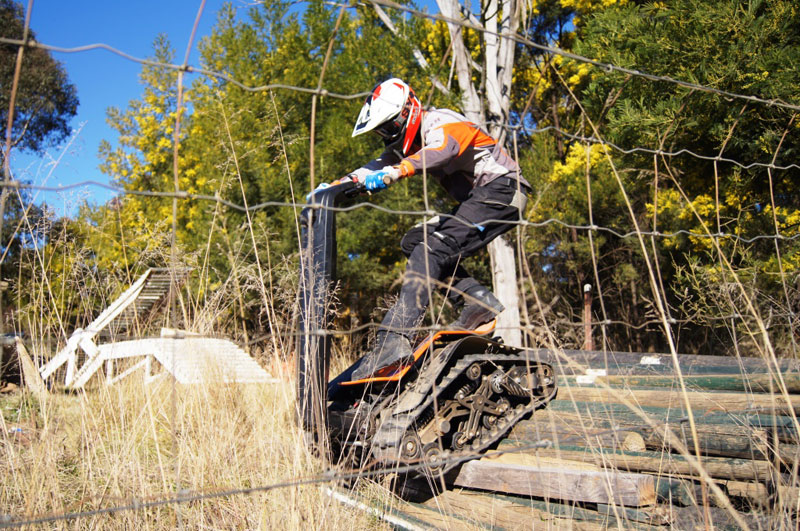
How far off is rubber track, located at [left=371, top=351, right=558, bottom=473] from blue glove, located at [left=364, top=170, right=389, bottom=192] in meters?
0.98

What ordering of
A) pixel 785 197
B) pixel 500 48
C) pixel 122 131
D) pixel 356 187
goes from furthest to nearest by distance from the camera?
1. pixel 122 131
2. pixel 500 48
3. pixel 785 197
4. pixel 356 187

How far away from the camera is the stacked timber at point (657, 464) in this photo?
6.97 ft

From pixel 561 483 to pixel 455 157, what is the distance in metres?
1.55

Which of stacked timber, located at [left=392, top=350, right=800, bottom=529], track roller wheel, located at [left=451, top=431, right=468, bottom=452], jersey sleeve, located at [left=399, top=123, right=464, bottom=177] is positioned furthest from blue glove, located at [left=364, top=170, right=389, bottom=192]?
track roller wheel, located at [left=451, top=431, right=468, bottom=452]

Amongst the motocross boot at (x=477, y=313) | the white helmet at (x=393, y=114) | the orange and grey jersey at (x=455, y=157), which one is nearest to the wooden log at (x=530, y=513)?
the motocross boot at (x=477, y=313)

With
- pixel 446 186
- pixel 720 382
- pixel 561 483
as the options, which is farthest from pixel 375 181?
pixel 720 382

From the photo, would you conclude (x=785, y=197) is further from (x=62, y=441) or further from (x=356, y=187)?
(x=62, y=441)

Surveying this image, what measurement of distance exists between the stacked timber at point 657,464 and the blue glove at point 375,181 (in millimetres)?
1082

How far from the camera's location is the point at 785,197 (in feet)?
21.7

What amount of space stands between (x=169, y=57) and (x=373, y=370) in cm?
1341

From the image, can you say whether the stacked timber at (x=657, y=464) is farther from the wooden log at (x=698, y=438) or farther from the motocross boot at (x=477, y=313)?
the motocross boot at (x=477, y=313)

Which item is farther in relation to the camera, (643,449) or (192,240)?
(192,240)

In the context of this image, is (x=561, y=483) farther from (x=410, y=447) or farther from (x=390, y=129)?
(x=390, y=129)

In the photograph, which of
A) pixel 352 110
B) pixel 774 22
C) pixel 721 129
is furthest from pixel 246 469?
pixel 352 110
